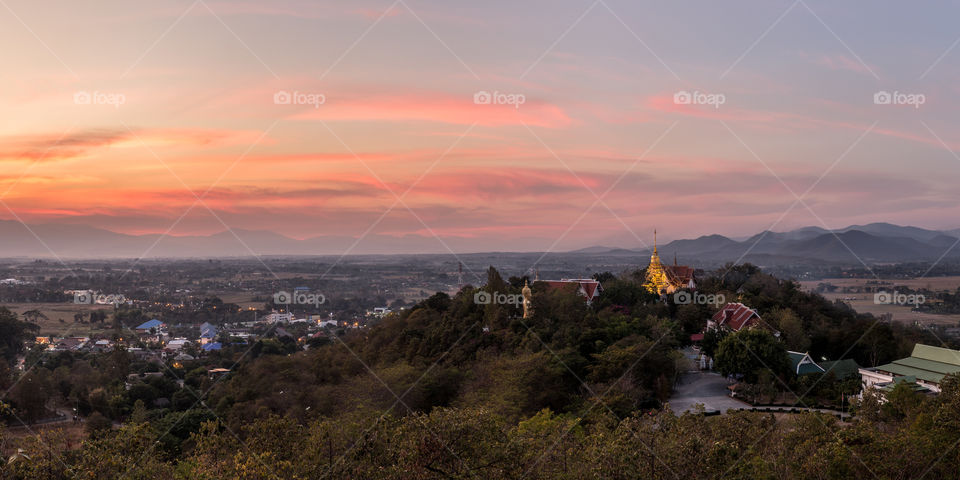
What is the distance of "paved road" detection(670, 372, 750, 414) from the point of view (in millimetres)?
26328

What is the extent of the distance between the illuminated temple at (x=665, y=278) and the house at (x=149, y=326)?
50.9 metres

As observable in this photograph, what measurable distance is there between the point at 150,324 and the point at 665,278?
54.9 meters

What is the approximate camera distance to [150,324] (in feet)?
226

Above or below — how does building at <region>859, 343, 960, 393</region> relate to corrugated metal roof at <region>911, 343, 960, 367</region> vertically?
below

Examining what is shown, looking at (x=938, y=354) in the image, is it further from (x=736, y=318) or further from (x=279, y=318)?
(x=279, y=318)

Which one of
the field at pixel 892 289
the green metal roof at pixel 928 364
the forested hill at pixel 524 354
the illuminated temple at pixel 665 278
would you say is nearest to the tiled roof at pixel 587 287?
the forested hill at pixel 524 354

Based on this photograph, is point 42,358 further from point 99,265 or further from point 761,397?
point 99,265

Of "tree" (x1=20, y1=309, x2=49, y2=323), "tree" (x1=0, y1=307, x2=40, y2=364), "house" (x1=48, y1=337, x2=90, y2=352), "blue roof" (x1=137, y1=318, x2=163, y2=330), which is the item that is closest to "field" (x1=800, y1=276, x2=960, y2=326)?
"blue roof" (x1=137, y1=318, x2=163, y2=330)

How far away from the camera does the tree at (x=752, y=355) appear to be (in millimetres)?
28688

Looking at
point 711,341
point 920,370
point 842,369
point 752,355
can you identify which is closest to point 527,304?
point 711,341

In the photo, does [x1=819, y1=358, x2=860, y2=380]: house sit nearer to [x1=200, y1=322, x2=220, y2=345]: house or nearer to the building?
the building

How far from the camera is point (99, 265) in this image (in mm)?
111750

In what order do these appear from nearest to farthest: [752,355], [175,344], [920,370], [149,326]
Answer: [752,355] < [920,370] < [175,344] < [149,326]

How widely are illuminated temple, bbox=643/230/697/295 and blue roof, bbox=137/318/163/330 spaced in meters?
52.0
